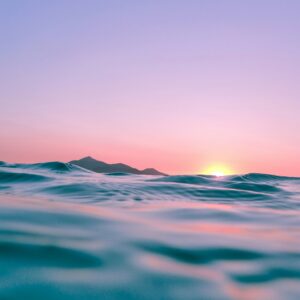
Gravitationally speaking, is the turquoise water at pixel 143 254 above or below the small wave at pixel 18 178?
below

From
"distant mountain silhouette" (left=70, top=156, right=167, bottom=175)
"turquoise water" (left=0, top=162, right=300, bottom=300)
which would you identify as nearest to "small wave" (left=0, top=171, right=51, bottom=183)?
"turquoise water" (left=0, top=162, right=300, bottom=300)

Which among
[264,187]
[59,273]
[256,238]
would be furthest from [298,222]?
[264,187]

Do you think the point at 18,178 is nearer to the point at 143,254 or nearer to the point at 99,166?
the point at 143,254

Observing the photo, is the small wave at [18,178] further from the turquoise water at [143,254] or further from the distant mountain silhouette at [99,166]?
the distant mountain silhouette at [99,166]

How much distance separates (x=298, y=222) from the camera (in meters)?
3.55

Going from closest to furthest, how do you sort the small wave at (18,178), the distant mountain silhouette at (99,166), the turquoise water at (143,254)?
the turquoise water at (143,254)
the small wave at (18,178)
the distant mountain silhouette at (99,166)

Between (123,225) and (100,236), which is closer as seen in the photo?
(100,236)

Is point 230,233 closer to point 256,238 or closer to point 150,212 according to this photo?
point 256,238

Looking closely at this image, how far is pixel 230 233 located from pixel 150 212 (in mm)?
1056

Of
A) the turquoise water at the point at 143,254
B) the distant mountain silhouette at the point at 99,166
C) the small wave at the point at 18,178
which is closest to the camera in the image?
the turquoise water at the point at 143,254

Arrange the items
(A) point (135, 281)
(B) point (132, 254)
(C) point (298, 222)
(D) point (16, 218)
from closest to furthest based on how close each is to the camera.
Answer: (A) point (135, 281)
(B) point (132, 254)
(D) point (16, 218)
(C) point (298, 222)

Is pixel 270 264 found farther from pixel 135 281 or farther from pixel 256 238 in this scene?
pixel 135 281

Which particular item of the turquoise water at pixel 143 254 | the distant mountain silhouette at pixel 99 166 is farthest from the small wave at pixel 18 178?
the distant mountain silhouette at pixel 99 166

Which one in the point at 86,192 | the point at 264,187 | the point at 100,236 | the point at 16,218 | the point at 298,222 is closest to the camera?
the point at 100,236
